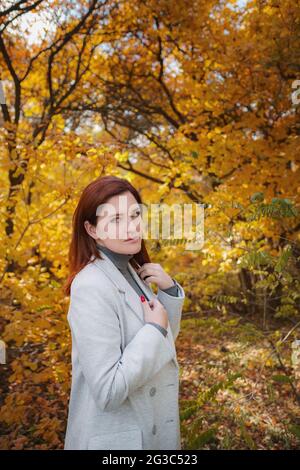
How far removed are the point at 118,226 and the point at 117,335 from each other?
496mm

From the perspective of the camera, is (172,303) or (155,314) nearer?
(155,314)

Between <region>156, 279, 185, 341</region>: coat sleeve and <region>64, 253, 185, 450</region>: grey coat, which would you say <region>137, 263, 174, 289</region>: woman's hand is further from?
<region>64, 253, 185, 450</region>: grey coat

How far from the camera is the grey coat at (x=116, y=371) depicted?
1369 mm

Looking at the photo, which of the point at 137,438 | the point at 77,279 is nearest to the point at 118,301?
the point at 77,279

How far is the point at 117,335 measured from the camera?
1449 millimetres

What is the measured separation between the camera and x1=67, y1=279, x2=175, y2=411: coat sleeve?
4.43 ft

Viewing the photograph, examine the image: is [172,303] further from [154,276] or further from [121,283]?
[121,283]

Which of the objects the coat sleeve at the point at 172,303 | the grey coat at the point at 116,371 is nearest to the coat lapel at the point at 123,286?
the grey coat at the point at 116,371

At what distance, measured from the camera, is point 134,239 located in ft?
5.59

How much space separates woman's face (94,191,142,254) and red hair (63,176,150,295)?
0.03 meters

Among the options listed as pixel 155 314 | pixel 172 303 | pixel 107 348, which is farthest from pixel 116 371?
pixel 172 303

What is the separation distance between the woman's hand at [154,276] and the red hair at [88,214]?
10.7 inches
